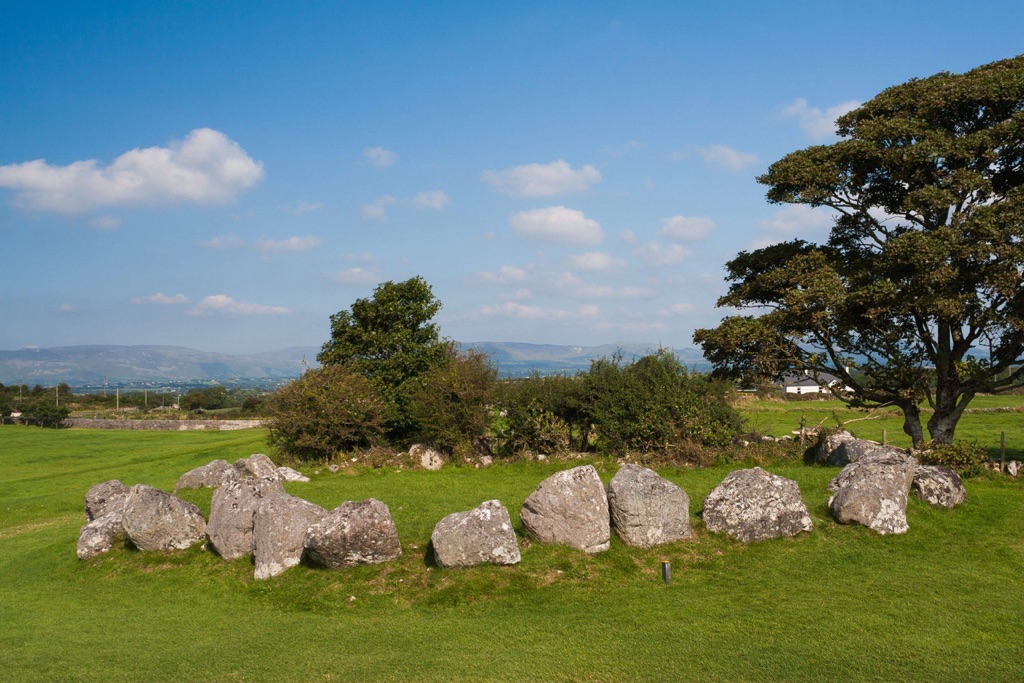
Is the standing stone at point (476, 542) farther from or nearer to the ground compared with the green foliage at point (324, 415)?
nearer to the ground

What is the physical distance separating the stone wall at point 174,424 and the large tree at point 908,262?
53850 mm

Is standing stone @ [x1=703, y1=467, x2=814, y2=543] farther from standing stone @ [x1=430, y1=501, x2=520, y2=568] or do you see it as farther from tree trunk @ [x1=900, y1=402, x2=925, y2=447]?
tree trunk @ [x1=900, y1=402, x2=925, y2=447]

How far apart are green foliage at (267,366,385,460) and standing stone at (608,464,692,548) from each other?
53.2 ft

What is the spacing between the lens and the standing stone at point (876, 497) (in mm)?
14914

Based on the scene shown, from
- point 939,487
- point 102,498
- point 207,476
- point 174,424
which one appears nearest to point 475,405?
point 207,476

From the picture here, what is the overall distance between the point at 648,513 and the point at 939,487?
789 centimetres

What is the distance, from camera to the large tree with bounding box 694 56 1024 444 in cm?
1983

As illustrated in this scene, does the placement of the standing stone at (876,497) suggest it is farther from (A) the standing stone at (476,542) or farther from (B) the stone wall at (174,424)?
(B) the stone wall at (174,424)

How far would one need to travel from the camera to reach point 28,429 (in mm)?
67250

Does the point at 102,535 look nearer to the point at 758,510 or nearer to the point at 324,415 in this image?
the point at 324,415

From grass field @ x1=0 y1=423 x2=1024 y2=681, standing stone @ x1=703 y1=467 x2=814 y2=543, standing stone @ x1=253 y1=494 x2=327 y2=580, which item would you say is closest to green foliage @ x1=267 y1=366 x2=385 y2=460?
grass field @ x1=0 y1=423 x2=1024 y2=681

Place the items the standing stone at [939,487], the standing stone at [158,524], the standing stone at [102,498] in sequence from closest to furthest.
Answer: the standing stone at [158,524]
the standing stone at [939,487]
the standing stone at [102,498]

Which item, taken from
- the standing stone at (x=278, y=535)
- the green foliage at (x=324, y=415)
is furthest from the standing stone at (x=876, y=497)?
the green foliage at (x=324, y=415)

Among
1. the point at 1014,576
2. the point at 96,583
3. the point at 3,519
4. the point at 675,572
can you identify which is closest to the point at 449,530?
the point at 675,572
